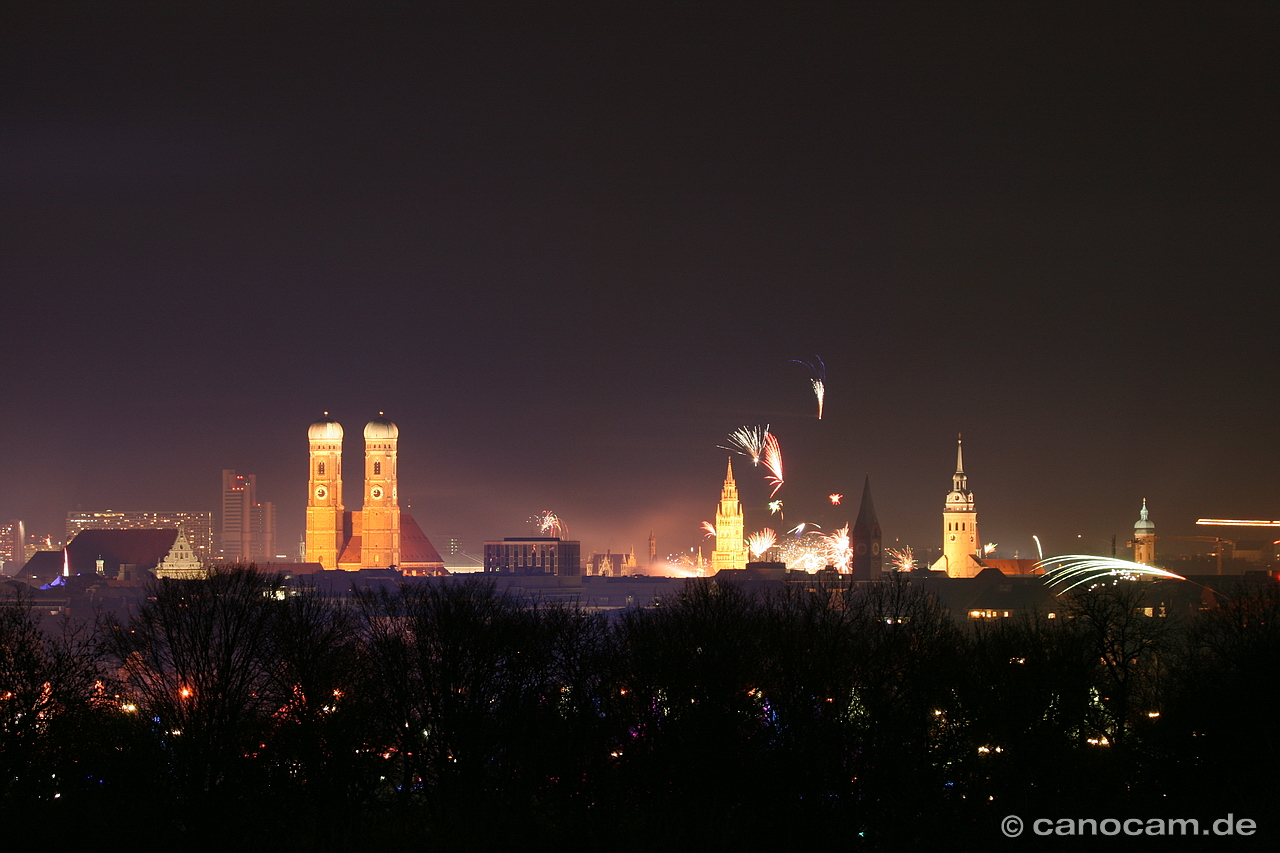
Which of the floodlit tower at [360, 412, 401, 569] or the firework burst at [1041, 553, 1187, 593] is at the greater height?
the floodlit tower at [360, 412, 401, 569]

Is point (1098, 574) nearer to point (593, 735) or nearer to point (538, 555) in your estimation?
point (538, 555)

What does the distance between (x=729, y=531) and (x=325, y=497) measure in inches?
2102

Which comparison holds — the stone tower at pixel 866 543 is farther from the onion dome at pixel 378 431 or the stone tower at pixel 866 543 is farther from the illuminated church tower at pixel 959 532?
the onion dome at pixel 378 431

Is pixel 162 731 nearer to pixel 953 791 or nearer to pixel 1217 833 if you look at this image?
pixel 953 791

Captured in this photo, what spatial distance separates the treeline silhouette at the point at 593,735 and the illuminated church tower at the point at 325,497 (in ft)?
382

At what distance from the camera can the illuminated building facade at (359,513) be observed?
14825 centimetres

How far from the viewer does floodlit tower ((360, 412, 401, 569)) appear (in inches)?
5822

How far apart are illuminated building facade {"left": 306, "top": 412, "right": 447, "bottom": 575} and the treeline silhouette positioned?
377 ft

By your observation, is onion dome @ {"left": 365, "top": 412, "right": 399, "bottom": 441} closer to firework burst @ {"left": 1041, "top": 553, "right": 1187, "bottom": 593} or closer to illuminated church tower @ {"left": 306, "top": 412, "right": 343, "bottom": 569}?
illuminated church tower @ {"left": 306, "top": 412, "right": 343, "bottom": 569}

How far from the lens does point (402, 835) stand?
21.8m

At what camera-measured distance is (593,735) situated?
28.5 meters

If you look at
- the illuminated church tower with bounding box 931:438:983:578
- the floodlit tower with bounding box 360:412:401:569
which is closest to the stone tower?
the illuminated church tower with bounding box 931:438:983:578

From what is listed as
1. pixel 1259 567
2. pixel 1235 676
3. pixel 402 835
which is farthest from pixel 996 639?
pixel 1259 567

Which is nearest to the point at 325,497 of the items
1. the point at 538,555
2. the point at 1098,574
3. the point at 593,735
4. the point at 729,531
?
the point at 538,555
